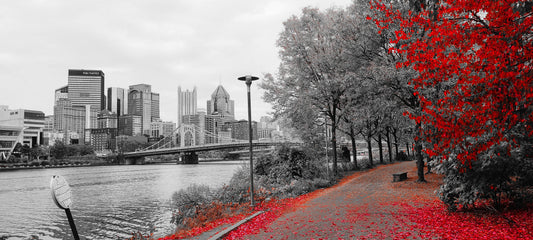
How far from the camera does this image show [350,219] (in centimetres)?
951

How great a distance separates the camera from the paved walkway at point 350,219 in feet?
26.1

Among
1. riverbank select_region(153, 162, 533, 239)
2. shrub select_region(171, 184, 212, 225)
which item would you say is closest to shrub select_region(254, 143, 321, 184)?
shrub select_region(171, 184, 212, 225)

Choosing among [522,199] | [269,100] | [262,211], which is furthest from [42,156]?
[522,199]

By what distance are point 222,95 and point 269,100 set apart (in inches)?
5845

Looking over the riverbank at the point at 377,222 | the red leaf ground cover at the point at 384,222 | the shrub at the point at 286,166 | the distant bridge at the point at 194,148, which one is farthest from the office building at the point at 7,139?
the red leaf ground cover at the point at 384,222

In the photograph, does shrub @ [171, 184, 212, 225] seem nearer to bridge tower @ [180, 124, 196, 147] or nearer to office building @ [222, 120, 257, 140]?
bridge tower @ [180, 124, 196, 147]

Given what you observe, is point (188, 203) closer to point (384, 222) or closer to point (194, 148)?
point (384, 222)

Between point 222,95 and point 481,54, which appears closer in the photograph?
point 481,54

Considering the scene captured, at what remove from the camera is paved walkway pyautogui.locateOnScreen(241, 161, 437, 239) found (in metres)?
7.95

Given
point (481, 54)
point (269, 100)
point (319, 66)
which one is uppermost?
point (319, 66)

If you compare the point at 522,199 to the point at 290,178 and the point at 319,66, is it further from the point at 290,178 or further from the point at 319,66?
the point at 319,66

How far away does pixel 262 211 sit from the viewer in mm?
12102

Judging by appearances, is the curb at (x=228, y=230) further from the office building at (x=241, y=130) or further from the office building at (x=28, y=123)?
the office building at (x=28, y=123)

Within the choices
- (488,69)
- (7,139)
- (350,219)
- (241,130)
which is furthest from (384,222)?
(241,130)
